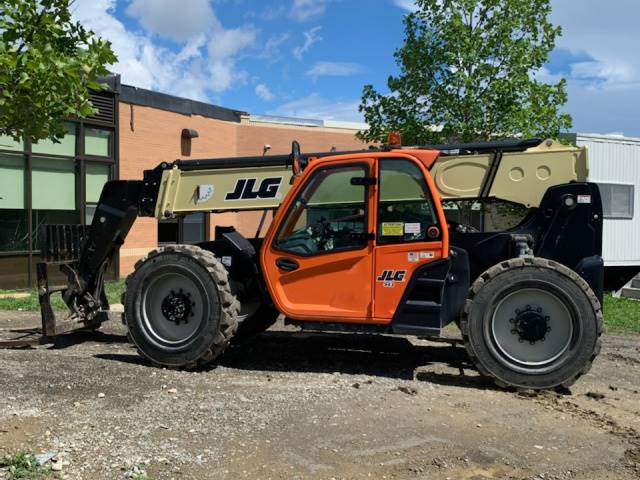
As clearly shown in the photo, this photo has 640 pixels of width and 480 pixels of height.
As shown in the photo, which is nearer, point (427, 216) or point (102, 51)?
point (102, 51)

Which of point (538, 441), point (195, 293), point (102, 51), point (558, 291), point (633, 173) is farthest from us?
point (633, 173)

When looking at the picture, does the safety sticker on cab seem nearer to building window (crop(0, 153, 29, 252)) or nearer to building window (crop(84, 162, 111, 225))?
building window (crop(0, 153, 29, 252))

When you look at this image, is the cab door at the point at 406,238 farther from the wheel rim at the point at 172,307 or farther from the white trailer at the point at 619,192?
the white trailer at the point at 619,192

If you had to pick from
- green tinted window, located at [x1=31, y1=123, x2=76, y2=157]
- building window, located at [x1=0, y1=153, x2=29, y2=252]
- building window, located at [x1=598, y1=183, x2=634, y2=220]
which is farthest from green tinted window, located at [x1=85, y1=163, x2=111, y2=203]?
building window, located at [x1=598, y1=183, x2=634, y2=220]

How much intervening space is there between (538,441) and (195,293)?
3.80 metres

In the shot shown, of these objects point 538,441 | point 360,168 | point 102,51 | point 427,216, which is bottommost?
point 538,441

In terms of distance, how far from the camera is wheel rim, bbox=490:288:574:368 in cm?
629

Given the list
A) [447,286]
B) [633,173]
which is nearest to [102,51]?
[447,286]

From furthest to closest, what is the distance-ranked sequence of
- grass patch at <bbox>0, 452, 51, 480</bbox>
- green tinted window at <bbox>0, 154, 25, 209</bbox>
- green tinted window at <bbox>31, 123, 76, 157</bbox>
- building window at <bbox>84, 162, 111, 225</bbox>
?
building window at <bbox>84, 162, 111, 225</bbox>
green tinted window at <bbox>31, 123, 76, 157</bbox>
green tinted window at <bbox>0, 154, 25, 209</bbox>
grass patch at <bbox>0, 452, 51, 480</bbox>

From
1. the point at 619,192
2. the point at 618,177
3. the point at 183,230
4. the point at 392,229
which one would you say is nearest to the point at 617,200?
the point at 619,192

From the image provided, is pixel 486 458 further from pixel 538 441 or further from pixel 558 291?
pixel 558 291

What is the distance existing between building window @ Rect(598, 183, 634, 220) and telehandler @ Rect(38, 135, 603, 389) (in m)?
11.3

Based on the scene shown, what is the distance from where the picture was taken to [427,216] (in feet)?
21.6

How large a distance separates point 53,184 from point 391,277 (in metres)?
11.8
